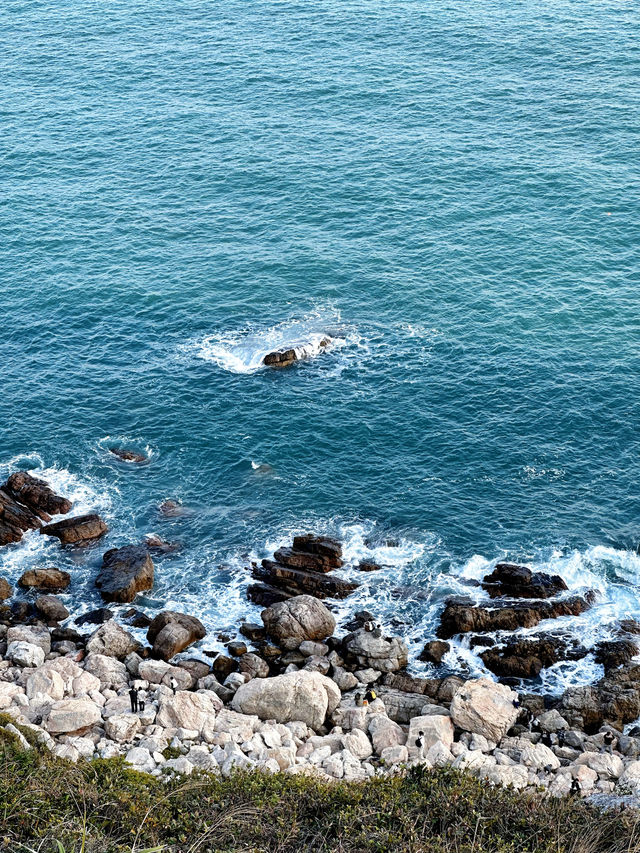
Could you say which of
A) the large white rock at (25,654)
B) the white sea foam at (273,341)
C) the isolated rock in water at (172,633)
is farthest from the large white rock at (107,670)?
the white sea foam at (273,341)

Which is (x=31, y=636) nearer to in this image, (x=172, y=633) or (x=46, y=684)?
(x=46, y=684)

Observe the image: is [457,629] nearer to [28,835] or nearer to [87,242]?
[28,835]

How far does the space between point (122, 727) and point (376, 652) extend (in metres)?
17.6

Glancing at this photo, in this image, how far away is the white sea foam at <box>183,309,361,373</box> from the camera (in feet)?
302

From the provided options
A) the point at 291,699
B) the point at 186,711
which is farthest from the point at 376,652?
the point at 186,711

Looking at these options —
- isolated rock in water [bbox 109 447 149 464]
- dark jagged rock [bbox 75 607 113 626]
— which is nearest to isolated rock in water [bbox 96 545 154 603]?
dark jagged rock [bbox 75 607 113 626]

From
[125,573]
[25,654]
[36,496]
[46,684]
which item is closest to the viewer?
[46,684]

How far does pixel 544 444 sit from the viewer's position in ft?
265

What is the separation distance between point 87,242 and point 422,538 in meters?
56.1

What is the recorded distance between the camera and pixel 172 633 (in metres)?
65.8

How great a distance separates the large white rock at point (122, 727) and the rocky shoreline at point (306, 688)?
8cm

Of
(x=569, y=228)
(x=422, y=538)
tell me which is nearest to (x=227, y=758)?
(x=422, y=538)

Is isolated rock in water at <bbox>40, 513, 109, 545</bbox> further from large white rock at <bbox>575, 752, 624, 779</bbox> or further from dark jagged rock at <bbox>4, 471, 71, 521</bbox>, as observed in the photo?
large white rock at <bbox>575, 752, 624, 779</bbox>

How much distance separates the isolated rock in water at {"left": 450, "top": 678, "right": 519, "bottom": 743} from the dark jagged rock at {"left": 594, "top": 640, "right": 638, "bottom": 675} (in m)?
9.03
